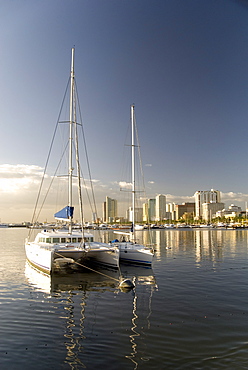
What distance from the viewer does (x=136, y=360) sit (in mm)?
8000

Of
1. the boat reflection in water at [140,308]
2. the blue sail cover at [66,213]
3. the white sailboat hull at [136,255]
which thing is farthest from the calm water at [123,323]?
the blue sail cover at [66,213]

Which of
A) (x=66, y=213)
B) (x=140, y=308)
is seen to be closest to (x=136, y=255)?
(x=66, y=213)

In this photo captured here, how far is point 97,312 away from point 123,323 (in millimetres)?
1749

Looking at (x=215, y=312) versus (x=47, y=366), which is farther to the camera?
(x=215, y=312)

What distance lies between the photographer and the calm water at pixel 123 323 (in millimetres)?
8086

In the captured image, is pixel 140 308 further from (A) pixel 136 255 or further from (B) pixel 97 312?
(A) pixel 136 255

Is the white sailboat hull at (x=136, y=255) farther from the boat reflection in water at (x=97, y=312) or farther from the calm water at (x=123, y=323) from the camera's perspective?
the calm water at (x=123, y=323)

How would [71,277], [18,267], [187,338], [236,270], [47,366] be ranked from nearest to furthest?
[47,366] < [187,338] < [71,277] < [236,270] < [18,267]

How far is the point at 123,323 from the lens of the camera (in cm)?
1088

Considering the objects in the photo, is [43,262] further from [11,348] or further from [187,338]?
[187,338]

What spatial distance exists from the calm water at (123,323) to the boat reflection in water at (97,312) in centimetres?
3

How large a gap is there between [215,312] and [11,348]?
7734mm

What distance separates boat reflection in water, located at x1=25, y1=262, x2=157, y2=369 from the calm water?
0.03m

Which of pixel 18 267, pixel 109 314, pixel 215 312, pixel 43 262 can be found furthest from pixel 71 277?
pixel 215 312
